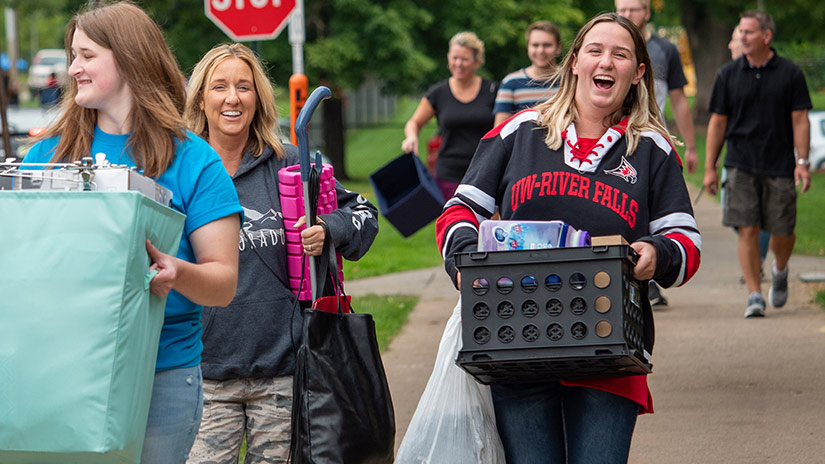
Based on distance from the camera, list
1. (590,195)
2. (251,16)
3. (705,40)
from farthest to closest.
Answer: (705,40) → (251,16) → (590,195)

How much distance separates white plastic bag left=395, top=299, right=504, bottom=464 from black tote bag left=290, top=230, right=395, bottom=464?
6.7 inches

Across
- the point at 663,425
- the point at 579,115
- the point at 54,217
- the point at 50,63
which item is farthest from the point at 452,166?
the point at 50,63

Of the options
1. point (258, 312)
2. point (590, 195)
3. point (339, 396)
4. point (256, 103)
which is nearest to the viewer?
point (590, 195)

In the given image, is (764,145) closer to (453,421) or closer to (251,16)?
(251,16)

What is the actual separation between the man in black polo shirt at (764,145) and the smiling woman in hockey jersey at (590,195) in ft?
17.1

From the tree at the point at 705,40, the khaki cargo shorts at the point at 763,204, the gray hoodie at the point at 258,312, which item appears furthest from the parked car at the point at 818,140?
the gray hoodie at the point at 258,312

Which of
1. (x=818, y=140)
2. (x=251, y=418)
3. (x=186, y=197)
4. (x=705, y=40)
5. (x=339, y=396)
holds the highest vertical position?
(x=705, y=40)

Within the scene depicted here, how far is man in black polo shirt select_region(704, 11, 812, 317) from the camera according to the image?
8305 millimetres

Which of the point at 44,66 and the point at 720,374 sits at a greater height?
the point at 44,66

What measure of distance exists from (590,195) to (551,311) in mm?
422


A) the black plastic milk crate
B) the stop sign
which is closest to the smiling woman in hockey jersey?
the black plastic milk crate

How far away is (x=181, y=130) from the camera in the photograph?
111 inches

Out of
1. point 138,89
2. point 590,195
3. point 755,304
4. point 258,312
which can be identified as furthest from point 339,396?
point 755,304

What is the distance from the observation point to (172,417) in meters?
2.80
